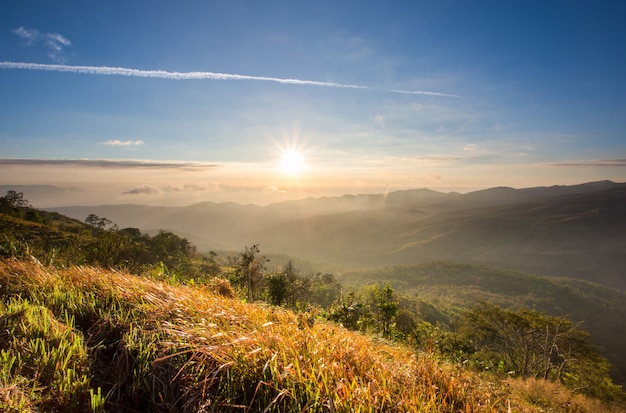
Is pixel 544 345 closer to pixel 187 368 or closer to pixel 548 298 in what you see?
pixel 187 368

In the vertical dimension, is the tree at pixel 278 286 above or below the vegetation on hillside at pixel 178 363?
below

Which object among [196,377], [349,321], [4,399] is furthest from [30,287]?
[349,321]

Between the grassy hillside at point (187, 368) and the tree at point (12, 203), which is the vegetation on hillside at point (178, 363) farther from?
the tree at point (12, 203)

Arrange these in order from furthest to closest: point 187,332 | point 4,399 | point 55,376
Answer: point 187,332
point 55,376
point 4,399

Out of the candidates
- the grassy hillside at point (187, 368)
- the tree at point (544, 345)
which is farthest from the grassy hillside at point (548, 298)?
the grassy hillside at point (187, 368)

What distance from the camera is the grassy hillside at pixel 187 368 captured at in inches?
88.9

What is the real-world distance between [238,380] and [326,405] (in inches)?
30.7

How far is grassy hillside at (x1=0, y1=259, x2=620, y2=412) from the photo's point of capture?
226 cm

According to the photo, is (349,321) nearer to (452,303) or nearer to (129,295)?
(129,295)

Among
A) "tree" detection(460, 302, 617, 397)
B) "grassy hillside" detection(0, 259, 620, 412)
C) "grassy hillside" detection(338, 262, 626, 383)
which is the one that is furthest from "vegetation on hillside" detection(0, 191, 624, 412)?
"grassy hillside" detection(338, 262, 626, 383)

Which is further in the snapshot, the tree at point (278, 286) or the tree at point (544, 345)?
the tree at point (544, 345)

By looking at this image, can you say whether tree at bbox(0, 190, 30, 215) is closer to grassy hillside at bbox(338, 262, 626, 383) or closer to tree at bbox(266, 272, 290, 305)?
tree at bbox(266, 272, 290, 305)

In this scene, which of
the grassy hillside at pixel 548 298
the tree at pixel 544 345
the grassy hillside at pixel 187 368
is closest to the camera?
the grassy hillside at pixel 187 368

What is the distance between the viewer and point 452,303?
15825 cm
